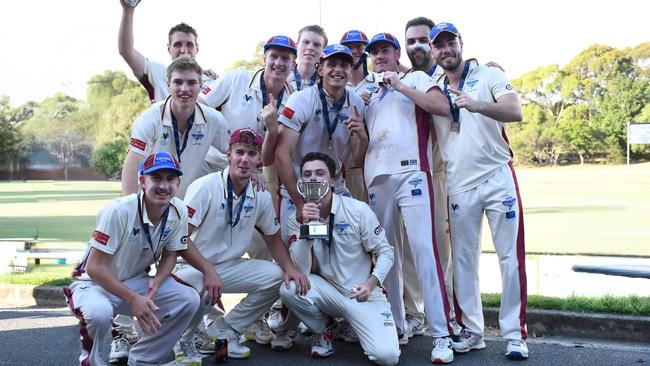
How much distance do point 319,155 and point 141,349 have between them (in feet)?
5.52

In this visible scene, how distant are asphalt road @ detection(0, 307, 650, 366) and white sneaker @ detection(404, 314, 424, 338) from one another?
0.07m

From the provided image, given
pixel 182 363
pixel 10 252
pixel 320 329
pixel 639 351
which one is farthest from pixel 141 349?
pixel 10 252

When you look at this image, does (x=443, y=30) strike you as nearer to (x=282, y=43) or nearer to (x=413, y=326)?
(x=282, y=43)

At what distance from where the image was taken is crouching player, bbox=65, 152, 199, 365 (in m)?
4.09

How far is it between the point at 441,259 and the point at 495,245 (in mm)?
704

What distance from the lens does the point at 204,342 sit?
200 inches

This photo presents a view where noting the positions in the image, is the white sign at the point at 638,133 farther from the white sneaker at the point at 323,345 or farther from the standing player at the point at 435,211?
the white sneaker at the point at 323,345

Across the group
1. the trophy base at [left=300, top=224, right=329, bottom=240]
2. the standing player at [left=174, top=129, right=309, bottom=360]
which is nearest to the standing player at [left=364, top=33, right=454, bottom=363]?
the trophy base at [left=300, top=224, right=329, bottom=240]

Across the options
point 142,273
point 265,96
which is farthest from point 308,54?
point 142,273

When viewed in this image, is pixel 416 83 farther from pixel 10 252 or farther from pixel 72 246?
pixel 72 246

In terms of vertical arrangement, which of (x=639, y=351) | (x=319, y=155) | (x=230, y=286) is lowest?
(x=639, y=351)

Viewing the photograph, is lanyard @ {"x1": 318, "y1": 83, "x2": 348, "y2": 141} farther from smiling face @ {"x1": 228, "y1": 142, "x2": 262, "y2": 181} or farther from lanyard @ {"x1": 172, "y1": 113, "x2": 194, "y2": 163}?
lanyard @ {"x1": 172, "y1": 113, "x2": 194, "y2": 163}

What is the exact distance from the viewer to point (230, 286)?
4.89 m

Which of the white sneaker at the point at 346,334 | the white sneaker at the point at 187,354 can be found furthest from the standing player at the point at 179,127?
the white sneaker at the point at 346,334
